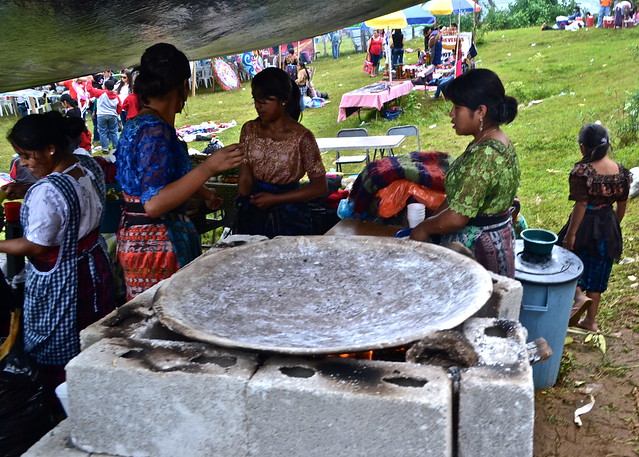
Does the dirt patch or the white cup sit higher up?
the white cup

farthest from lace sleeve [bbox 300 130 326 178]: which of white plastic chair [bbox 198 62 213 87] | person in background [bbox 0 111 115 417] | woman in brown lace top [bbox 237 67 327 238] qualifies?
white plastic chair [bbox 198 62 213 87]

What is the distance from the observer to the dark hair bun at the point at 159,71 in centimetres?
265

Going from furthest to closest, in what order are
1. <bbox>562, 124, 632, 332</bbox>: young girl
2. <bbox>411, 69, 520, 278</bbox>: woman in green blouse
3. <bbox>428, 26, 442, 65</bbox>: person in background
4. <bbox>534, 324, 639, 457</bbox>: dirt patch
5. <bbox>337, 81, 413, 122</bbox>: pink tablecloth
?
1. <bbox>428, 26, 442, 65</bbox>: person in background
2. <bbox>337, 81, 413, 122</bbox>: pink tablecloth
3. <bbox>562, 124, 632, 332</bbox>: young girl
4. <bbox>534, 324, 639, 457</bbox>: dirt patch
5. <bbox>411, 69, 520, 278</bbox>: woman in green blouse

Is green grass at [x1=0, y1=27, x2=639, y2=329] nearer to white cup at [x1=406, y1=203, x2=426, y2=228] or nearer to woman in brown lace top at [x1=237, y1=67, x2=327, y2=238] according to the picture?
white cup at [x1=406, y1=203, x2=426, y2=228]

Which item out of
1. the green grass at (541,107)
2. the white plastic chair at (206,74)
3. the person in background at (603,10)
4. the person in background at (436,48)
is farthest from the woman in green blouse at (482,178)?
the person in background at (603,10)

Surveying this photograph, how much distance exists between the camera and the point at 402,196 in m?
3.68

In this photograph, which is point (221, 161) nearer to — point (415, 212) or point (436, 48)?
point (415, 212)

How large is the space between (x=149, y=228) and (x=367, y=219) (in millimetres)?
1657

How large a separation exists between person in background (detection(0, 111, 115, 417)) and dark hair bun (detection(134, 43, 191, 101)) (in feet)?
1.70

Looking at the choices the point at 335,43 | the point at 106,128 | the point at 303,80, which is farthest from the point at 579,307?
the point at 335,43

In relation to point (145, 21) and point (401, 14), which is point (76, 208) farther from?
point (401, 14)

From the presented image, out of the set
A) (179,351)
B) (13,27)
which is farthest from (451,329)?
(13,27)

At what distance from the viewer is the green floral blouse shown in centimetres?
265

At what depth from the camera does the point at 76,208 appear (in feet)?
9.12
